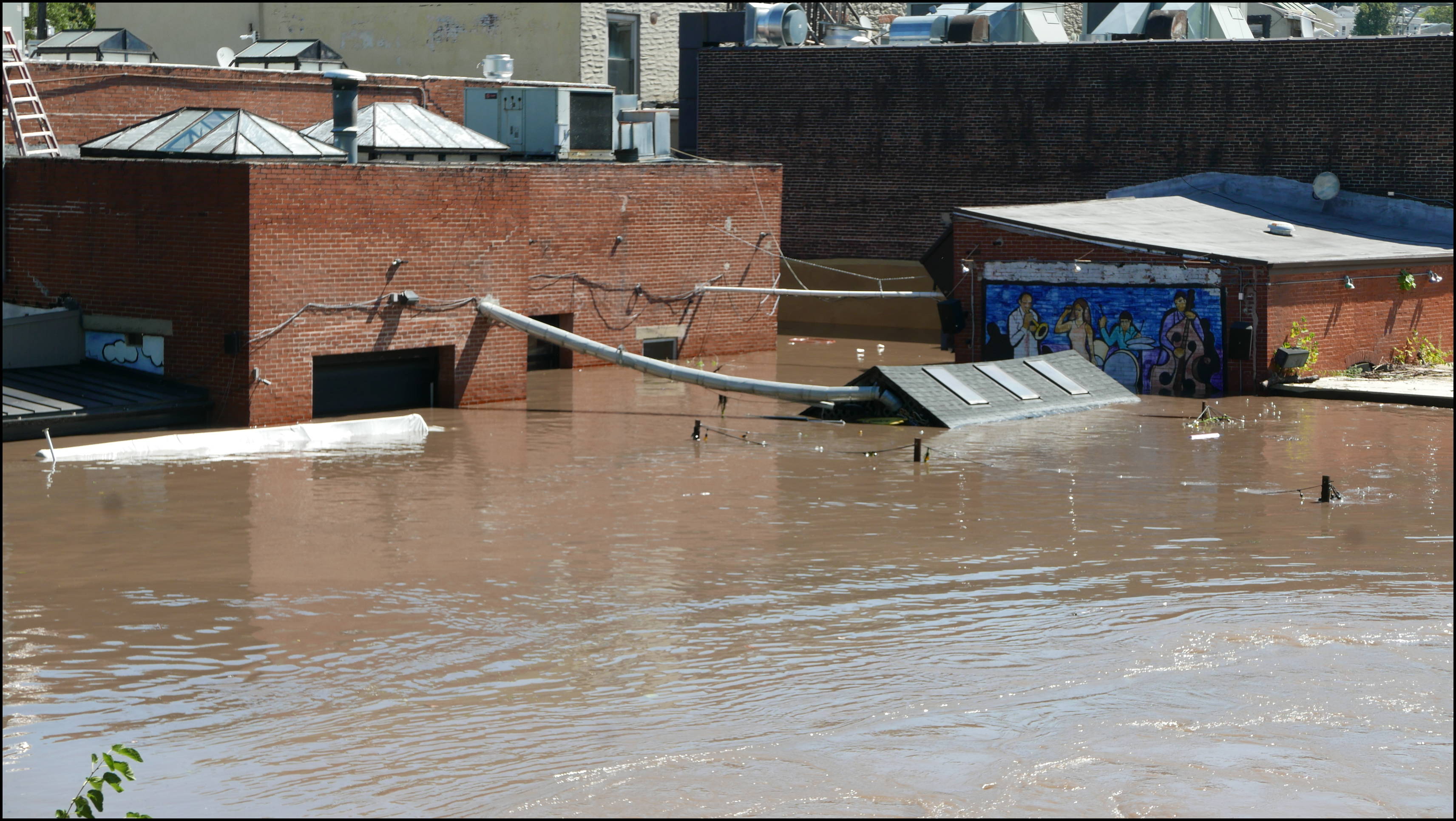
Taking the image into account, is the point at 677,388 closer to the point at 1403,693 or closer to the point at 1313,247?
the point at 1313,247

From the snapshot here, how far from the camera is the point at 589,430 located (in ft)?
83.8

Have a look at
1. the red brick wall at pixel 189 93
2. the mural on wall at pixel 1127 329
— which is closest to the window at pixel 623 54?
the red brick wall at pixel 189 93

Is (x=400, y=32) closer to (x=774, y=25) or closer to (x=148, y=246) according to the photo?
(x=774, y=25)

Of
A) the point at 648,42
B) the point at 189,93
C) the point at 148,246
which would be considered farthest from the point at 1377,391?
the point at 648,42

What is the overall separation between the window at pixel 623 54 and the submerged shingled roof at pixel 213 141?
76.0 feet

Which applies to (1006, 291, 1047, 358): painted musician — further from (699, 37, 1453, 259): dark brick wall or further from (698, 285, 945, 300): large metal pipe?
(699, 37, 1453, 259): dark brick wall

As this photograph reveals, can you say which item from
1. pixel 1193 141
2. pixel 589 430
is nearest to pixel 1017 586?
pixel 589 430

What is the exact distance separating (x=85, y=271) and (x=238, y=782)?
18.3 m

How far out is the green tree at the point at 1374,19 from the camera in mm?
98188

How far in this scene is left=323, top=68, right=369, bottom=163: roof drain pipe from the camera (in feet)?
89.0

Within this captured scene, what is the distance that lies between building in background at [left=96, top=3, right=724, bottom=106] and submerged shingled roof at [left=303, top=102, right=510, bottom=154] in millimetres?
16424

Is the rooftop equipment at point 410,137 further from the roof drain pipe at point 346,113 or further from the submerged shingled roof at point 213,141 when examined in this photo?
the submerged shingled roof at point 213,141

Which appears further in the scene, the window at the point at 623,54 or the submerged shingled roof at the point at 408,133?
the window at the point at 623,54

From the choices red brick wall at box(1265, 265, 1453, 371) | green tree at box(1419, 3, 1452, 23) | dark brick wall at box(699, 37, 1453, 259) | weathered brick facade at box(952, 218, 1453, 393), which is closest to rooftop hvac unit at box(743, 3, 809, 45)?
dark brick wall at box(699, 37, 1453, 259)
